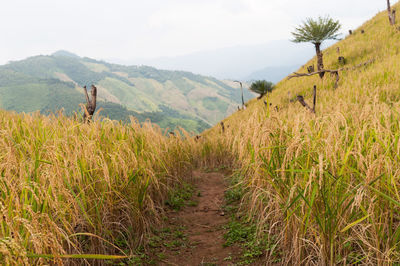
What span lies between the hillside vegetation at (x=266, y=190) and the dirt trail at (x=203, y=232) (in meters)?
0.54

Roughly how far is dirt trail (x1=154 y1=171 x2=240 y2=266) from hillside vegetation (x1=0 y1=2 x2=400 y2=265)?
1.76ft

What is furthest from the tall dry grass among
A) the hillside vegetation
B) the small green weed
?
the small green weed

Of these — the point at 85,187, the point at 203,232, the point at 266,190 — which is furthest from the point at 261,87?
the point at 85,187

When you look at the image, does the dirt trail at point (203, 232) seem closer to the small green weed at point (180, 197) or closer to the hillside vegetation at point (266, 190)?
the small green weed at point (180, 197)

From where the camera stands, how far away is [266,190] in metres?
4.01

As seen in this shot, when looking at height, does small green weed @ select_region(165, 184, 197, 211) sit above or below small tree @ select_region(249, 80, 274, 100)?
below

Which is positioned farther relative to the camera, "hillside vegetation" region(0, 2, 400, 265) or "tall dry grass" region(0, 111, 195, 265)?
"tall dry grass" region(0, 111, 195, 265)

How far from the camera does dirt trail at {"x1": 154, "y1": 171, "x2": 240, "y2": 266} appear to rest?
406 cm

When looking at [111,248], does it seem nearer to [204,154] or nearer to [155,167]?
[155,167]

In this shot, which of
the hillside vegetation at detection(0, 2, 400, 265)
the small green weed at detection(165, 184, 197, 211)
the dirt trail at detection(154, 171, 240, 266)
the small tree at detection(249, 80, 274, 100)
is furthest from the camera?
the small tree at detection(249, 80, 274, 100)

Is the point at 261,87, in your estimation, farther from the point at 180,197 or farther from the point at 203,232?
the point at 203,232

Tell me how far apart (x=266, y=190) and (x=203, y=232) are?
67.0 inches

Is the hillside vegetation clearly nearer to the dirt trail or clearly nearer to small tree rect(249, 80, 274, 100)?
the dirt trail

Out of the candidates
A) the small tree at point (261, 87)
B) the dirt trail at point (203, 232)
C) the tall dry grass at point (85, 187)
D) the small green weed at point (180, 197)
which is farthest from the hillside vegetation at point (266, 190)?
the small tree at point (261, 87)
